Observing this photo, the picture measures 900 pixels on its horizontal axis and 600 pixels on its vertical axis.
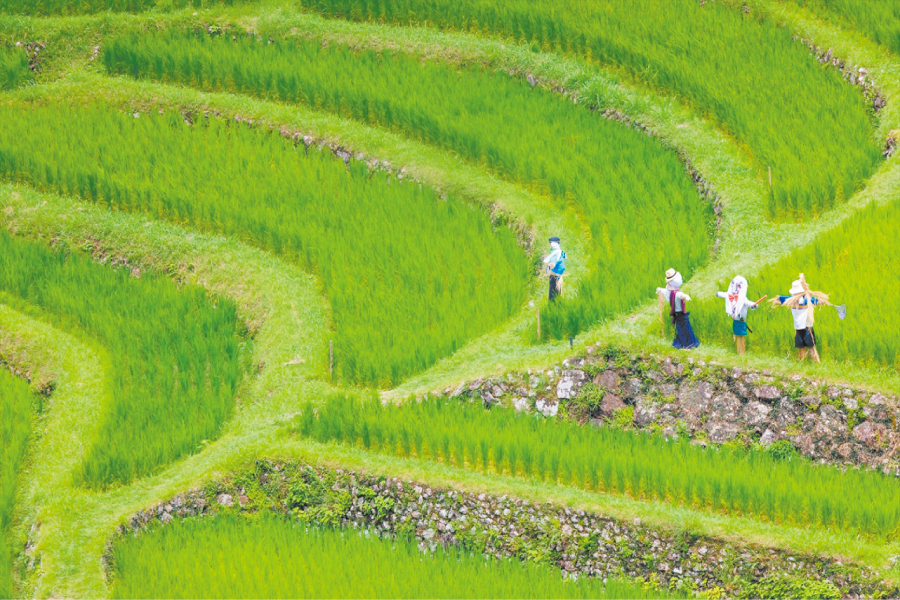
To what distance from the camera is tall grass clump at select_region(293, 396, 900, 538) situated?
11.8 meters

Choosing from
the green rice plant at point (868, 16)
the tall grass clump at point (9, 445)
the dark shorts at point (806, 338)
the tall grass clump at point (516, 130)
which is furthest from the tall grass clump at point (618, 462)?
the green rice plant at point (868, 16)

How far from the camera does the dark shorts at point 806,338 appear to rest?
1317cm

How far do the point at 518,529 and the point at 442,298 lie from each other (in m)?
3.98

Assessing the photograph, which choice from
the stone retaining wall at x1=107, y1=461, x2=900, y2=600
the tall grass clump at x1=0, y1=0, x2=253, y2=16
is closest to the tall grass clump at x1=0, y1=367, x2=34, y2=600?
the stone retaining wall at x1=107, y1=461, x2=900, y2=600

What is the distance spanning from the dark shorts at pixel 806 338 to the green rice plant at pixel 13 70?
13.4m

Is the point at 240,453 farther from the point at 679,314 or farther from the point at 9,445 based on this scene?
the point at 679,314

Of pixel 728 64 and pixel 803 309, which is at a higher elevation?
pixel 728 64

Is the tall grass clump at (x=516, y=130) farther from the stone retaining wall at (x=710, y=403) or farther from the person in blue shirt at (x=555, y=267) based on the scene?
the stone retaining wall at (x=710, y=403)

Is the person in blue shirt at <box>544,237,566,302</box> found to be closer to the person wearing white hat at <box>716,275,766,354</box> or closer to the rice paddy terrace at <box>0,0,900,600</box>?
the rice paddy terrace at <box>0,0,900,600</box>

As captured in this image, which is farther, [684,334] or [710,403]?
[684,334]

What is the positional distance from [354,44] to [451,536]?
10.4 meters

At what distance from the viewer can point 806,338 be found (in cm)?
1319

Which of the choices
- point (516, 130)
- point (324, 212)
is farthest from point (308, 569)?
point (516, 130)

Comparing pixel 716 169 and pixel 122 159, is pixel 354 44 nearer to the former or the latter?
pixel 122 159
